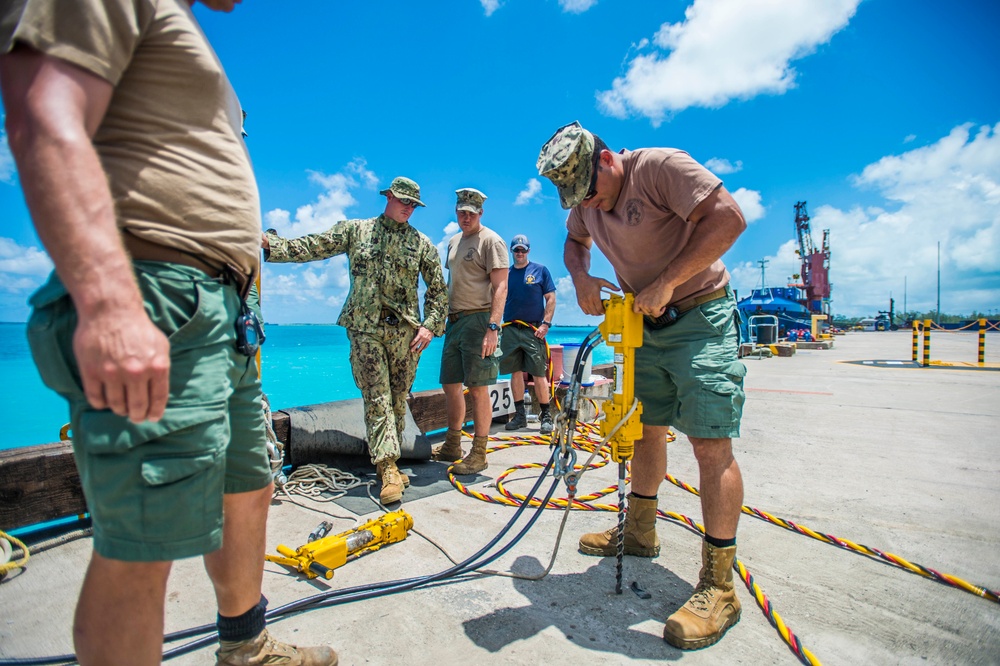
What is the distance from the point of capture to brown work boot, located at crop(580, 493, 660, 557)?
2.49m

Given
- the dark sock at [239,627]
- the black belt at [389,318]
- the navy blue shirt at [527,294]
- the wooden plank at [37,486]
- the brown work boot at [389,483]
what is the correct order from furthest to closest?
the navy blue shirt at [527,294]
the black belt at [389,318]
the brown work boot at [389,483]
the wooden plank at [37,486]
the dark sock at [239,627]

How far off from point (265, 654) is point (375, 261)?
2.55 m

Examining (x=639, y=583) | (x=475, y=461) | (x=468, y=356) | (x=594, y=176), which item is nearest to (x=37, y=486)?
(x=475, y=461)

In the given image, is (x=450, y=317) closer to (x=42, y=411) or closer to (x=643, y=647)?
(x=643, y=647)

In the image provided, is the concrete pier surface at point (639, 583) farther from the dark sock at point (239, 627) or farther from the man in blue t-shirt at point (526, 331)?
the man in blue t-shirt at point (526, 331)

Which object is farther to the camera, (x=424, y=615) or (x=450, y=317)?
(x=450, y=317)

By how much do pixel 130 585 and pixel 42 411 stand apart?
38.1ft

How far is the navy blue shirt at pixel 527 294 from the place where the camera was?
5.86 m

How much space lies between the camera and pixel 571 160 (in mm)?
2143

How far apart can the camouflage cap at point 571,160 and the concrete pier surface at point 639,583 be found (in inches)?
68.1

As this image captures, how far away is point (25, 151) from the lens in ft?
2.81

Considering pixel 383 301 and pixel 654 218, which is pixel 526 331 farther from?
pixel 654 218

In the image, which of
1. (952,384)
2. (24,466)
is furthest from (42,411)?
(952,384)

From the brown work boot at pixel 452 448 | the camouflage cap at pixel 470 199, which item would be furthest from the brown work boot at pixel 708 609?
the camouflage cap at pixel 470 199
